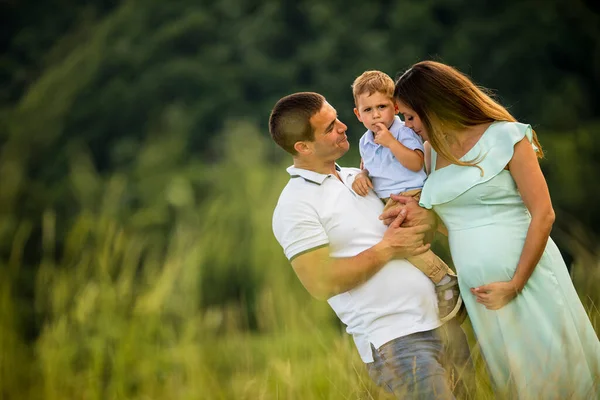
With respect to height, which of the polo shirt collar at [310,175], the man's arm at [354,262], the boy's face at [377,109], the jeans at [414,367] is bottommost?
the jeans at [414,367]

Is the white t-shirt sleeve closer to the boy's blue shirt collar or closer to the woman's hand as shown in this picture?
the boy's blue shirt collar

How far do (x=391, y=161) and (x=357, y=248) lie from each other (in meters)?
0.31

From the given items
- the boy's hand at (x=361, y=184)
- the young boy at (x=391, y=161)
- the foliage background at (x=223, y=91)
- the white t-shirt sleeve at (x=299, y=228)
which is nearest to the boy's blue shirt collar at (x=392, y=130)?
the young boy at (x=391, y=161)

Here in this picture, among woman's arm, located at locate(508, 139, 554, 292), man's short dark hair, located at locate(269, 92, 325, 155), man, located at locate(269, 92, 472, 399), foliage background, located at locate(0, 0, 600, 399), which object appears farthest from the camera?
foliage background, located at locate(0, 0, 600, 399)

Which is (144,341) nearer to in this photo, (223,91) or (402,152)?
(402,152)

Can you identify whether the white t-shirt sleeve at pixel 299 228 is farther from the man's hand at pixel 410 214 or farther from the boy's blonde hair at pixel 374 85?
the boy's blonde hair at pixel 374 85

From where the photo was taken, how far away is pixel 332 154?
2758 millimetres

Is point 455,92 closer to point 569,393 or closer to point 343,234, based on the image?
point 343,234

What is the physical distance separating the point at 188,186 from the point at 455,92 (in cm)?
1174

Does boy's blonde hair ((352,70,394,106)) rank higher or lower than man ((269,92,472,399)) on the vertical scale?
higher

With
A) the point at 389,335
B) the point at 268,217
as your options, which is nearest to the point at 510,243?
the point at 389,335

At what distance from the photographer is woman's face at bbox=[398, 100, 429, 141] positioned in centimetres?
253

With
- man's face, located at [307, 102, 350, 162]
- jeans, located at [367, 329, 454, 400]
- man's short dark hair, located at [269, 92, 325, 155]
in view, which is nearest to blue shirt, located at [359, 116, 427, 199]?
man's face, located at [307, 102, 350, 162]

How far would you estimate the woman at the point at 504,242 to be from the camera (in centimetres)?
238
